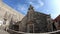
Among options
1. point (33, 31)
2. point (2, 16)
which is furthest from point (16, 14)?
point (33, 31)

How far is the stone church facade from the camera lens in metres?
6.96

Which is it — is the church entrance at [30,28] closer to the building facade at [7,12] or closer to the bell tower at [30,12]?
the bell tower at [30,12]

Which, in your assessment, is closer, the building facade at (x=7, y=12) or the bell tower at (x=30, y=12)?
the bell tower at (x=30, y=12)

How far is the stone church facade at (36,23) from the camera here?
696 cm

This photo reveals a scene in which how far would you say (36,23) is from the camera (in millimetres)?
7090

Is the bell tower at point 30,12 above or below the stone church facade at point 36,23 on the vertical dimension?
above

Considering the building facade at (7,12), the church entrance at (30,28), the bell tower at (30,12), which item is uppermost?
the building facade at (7,12)

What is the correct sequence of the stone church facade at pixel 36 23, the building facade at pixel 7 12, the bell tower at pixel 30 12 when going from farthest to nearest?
1. the building facade at pixel 7 12
2. the bell tower at pixel 30 12
3. the stone church facade at pixel 36 23

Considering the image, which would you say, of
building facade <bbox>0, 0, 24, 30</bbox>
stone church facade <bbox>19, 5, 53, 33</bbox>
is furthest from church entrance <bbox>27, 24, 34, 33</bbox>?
building facade <bbox>0, 0, 24, 30</bbox>

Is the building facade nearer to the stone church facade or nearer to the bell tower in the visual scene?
the bell tower

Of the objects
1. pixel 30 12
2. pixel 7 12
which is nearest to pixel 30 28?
pixel 30 12

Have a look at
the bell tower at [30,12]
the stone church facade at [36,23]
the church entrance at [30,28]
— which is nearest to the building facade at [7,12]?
the bell tower at [30,12]

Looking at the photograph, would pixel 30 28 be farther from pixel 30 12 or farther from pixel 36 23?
pixel 30 12

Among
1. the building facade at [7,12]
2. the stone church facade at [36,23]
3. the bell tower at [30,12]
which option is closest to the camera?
the stone church facade at [36,23]
